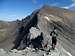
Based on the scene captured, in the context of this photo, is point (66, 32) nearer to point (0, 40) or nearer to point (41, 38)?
point (41, 38)

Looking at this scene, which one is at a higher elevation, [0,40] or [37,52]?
[37,52]

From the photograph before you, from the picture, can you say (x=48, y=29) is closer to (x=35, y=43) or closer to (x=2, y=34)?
(x=35, y=43)

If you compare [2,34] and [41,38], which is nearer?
[41,38]

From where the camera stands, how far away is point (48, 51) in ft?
55.7

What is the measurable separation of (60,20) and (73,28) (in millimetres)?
2342

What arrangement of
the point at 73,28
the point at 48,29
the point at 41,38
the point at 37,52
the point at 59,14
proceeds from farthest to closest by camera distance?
the point at 59,14, the point at 73,28, the point at 48,29, the point at 41,38, the point at 37,52

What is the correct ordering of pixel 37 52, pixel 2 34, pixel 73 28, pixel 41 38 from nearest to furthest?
pixel 37 52 → pixel 41 38 → pixel 73 28 → pixel 2 34

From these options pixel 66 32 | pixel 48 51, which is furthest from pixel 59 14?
pixel 48 51

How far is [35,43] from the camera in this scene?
2552 centimetres

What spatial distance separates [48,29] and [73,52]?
6.78m

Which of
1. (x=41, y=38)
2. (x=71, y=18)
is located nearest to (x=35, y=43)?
(x=41, y=38)

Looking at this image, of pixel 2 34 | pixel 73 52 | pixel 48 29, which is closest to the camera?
pixel 73 52

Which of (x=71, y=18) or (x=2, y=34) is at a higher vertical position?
(x=71, y=18)

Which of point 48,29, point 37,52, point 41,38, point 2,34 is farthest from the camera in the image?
point 2,34
